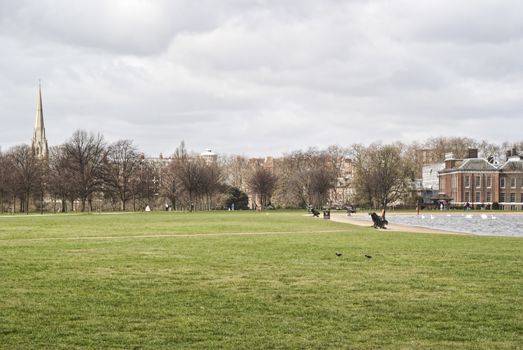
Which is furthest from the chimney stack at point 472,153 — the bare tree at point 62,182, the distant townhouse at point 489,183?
the bare tree at point 62,182

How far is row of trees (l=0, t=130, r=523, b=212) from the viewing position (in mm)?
100625

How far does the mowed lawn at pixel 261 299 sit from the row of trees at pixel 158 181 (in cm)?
7890

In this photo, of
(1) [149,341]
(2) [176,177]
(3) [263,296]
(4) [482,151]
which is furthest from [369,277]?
(4) [482,151]

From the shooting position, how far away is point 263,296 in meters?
14.1

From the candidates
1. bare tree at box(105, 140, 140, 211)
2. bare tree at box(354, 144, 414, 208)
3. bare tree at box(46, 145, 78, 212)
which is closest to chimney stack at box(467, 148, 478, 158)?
bare tree at box(354, 144, 414, 208)

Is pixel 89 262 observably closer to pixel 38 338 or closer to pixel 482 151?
pixel 38 338

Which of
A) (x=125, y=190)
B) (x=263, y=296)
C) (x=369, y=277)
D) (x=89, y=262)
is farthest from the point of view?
(x=125, y=190)

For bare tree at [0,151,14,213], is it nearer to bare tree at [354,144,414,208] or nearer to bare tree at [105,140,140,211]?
bare tree at [105,140,140,211]

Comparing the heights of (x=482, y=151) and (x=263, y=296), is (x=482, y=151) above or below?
above

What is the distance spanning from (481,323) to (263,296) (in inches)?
177

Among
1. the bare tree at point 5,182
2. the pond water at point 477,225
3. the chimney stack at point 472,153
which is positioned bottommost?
the pond water at point 477,225

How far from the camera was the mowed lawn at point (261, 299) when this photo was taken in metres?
10.5

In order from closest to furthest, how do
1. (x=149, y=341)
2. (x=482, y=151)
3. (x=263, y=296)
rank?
(x=149, y=341), (x=263, y=296), (x=482, y=151)

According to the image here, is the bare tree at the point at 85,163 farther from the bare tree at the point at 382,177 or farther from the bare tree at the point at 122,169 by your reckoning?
the bare tree at the point at 382,177
